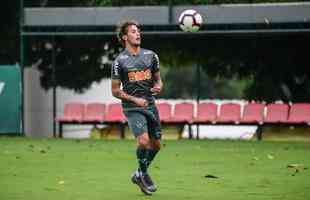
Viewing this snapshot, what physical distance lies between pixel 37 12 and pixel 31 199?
17.5m

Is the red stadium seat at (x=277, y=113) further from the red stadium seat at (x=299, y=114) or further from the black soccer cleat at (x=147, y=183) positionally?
the black soccer cleat at (x=147, y=183)

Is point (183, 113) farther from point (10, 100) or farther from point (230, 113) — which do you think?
point (10, 100)

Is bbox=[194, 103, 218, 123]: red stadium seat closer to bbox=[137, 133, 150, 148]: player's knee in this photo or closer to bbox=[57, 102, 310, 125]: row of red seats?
bbox=[57, 102, 310, 125]: row of red seats

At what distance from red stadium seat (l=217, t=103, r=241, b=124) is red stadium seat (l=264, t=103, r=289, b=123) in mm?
916

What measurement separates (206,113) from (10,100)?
6.06 meters

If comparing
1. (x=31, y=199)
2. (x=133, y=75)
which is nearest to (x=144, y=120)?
(x=133, y=75)

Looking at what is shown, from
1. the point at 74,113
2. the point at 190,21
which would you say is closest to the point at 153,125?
the point at 190,21

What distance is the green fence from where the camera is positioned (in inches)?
1101

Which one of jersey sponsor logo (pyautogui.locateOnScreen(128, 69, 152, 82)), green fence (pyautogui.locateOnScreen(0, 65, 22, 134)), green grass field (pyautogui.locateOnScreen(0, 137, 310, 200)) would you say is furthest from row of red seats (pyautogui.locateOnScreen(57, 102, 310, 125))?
jersey sponsor logo (pyautogui.locateOnScreen(128, 69, 152, 82))

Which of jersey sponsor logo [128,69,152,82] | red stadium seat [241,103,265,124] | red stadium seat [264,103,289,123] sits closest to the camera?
jersey sponsor logo [128,69,152,82]

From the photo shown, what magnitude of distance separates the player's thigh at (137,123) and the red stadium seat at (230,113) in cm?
1542

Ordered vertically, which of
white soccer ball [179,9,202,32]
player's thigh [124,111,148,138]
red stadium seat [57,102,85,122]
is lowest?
red stadium seat [57,102,85,122]

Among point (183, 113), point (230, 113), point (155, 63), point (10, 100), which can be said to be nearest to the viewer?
point (155, 63)

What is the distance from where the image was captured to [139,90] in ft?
39.2
